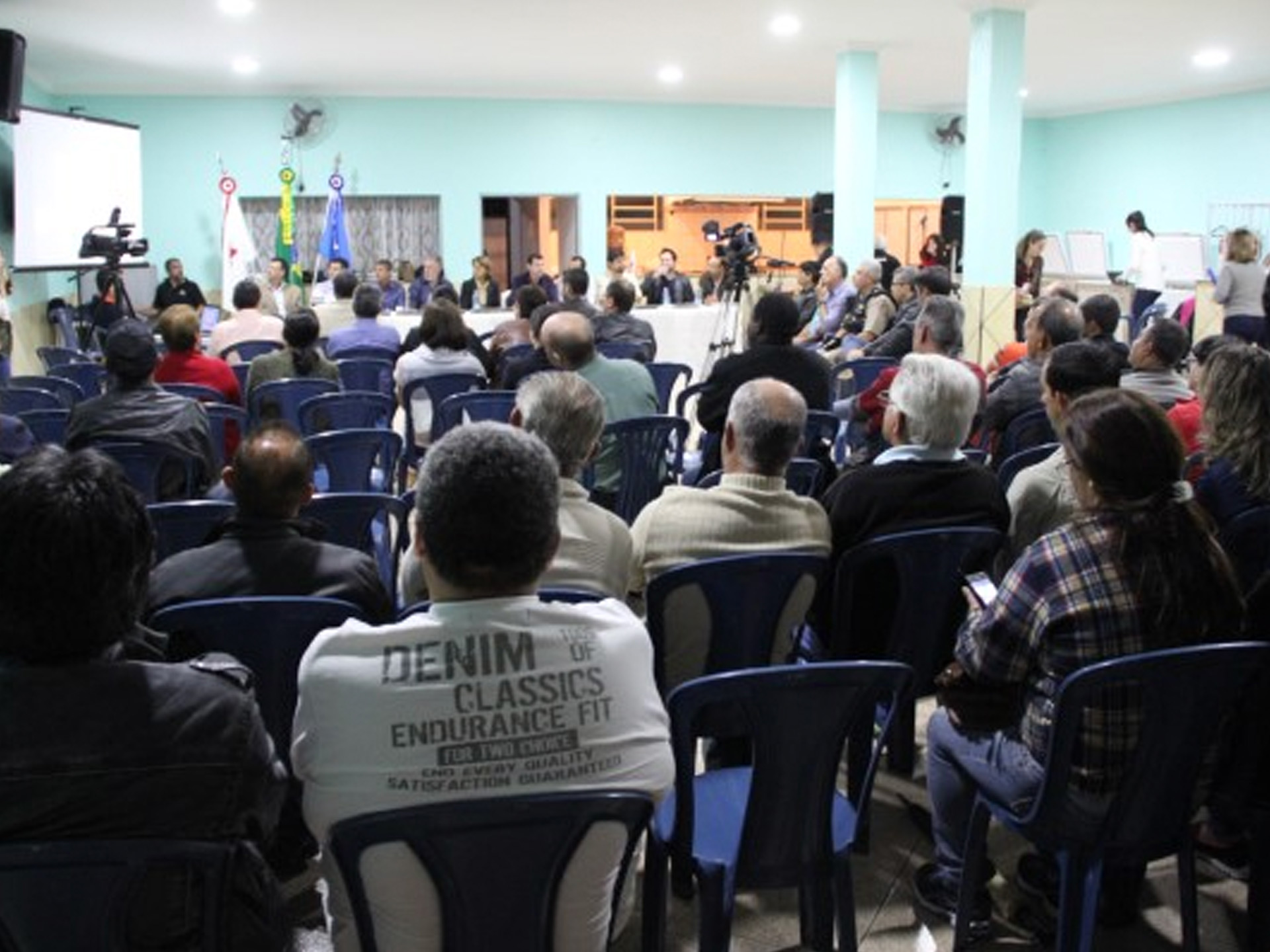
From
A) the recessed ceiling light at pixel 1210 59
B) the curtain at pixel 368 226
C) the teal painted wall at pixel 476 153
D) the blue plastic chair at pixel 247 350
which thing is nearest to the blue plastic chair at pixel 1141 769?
the blue plastic chair at pixel 247 350

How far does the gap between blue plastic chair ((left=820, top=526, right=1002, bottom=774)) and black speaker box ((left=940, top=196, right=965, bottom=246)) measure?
982 cm

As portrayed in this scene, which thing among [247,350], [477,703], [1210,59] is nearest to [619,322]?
[247,350]

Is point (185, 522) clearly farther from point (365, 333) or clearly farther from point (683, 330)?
point (683, 330)

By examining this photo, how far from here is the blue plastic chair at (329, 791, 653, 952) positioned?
149 centimetres

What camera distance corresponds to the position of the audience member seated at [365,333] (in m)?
7.19

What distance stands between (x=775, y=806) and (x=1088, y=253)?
15420mm

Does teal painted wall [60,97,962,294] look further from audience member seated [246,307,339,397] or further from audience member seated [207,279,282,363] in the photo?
audience member seated [246,307,339,397]

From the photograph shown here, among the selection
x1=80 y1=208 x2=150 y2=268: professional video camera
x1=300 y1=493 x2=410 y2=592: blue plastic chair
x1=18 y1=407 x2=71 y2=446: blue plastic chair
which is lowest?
x1=300 y1=493 x2=410 y2=592: blue plastic chair

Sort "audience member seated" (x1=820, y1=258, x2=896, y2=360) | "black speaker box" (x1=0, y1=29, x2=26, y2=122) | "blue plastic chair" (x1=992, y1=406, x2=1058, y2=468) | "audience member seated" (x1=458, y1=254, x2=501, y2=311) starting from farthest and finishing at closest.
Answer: "audience member seated" (x1=458, y1=254, x2=501, y2=311) < "audience member seated" (x1=820, y1=258, x2=896, y2=360) < "black speaker box" (x1=0, y1=29, x2=26, y2=122) < "blue plastic chair" (x1=992, y1=406, x2=1058, y2=468)

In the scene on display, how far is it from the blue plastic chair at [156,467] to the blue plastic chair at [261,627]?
192cm

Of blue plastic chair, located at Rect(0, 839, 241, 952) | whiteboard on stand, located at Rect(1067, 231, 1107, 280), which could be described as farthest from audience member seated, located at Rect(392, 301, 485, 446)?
whiteboard on stand, located at Rect(1067, 231, 1107, 280)

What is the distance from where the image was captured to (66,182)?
11.1 metres

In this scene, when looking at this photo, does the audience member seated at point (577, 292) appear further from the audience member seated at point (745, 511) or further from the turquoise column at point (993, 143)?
the audience member seated at point (745, 511)

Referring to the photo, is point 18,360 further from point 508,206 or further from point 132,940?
point 132,940
